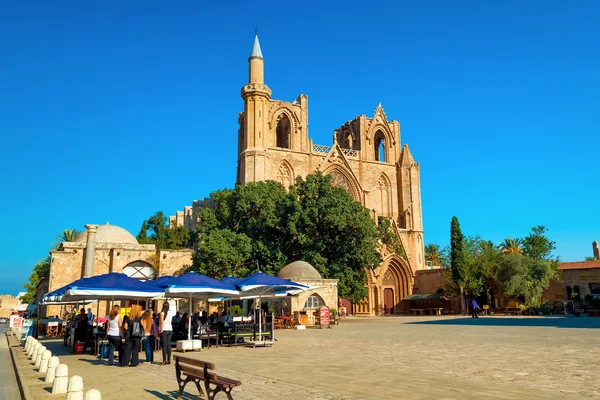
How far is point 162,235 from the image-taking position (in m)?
55.8

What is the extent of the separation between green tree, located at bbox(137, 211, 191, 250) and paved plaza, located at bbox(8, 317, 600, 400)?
3674 cm

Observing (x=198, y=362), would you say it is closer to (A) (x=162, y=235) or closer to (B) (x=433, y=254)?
(A) (x=162, y=235)

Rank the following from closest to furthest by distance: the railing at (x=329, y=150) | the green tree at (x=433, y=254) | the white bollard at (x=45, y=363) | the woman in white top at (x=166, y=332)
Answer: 1. the white bollard at (x=45, y=363)
2. the woman in white top at (x=166, y=332)
3. the railing at (x=329, y=150)
4. the green tree at (x=433, y=254)

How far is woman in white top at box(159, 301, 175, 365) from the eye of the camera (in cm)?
1185

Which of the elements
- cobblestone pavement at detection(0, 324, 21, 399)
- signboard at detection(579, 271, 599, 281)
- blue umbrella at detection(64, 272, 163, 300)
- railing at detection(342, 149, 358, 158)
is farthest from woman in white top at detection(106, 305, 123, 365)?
railing at detection(342, 149, 358, 158)

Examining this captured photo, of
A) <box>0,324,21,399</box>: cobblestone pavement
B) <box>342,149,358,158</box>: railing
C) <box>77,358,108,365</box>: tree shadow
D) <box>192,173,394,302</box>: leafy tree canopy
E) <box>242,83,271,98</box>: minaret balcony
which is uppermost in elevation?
<box>242,83,271,98</box>: minaret balcony

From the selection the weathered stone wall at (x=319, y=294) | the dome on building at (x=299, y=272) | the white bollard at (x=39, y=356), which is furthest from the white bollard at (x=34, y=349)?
the dome on building at (x=299, y=272)

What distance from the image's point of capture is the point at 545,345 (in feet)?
44.3

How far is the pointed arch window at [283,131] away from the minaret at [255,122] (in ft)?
13.5

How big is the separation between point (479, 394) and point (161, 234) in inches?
2077

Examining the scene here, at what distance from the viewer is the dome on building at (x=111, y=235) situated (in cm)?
4438

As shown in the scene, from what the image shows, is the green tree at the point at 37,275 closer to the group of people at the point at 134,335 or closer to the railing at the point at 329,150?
the railing at the point at 329,150

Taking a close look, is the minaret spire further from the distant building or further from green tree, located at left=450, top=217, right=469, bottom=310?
the distant building

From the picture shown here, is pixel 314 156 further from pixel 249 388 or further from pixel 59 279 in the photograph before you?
pixel 249 388
